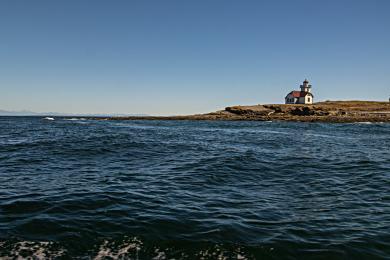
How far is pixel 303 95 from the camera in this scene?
11225 centimetres

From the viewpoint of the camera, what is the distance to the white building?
11181 centimetres

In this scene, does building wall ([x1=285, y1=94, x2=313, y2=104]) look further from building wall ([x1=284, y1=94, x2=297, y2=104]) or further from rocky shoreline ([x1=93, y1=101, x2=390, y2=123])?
rocky shoreline ([x1=93, y1=101, x2=390, y2=123])

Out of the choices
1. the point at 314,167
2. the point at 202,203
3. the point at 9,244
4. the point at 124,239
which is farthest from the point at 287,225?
the point at 314,167

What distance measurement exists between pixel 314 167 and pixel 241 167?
13.8 feet

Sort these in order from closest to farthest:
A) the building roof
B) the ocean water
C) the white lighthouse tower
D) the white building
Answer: the ocean water < the white building < the building roof < the white lighthouse tower

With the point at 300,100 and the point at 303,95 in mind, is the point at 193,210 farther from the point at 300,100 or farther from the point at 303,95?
the point at 300,100

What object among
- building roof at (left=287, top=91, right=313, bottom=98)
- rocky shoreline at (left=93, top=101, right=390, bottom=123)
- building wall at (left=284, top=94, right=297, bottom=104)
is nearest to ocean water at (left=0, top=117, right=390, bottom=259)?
rocky shoreline at (left=93, top=101, right=390, bottom=123)

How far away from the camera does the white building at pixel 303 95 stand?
11181 centimetres

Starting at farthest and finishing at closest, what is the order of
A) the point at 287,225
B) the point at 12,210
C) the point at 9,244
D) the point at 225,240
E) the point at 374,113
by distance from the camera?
the point at 374,113, the point at 12,210, the point at 287,225, the point at 225,240, the point at 9,244

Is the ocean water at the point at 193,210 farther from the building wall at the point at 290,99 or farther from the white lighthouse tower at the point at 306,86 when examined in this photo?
the white lighthouse tower at the point at 306,86

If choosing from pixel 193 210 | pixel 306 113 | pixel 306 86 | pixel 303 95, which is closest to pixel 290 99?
pixel 303 95

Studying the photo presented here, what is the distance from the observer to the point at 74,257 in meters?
6.32

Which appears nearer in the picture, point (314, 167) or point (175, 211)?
A: point (175, 211)

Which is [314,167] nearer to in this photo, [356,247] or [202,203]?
Answer: [202,203]
